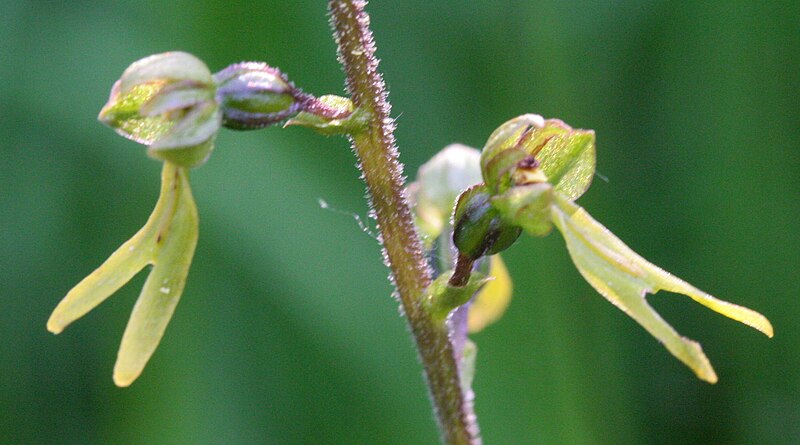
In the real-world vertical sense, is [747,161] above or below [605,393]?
above

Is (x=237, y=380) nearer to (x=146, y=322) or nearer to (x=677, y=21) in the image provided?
(x=146, y=322)

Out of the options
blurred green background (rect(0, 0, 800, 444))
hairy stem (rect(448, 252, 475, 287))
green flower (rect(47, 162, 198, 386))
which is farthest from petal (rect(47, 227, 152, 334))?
blurred green background (rect(0, 0, 800, 444))

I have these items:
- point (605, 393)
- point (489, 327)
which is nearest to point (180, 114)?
point (489, 327)

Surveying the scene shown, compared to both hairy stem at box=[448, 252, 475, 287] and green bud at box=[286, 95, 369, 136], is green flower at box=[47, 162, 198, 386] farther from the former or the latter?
hairy stem at box=[448, 252, 475, 287]

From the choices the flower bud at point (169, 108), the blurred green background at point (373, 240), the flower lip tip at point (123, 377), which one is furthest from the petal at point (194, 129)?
the blurred green background at point (373, 240)

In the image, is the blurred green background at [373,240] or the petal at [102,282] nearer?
the petal at [102,282]

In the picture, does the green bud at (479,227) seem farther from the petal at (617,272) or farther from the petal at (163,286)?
the petal at (163,286)

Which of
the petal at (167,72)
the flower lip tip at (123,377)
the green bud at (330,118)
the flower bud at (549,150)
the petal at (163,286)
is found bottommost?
the flower lip tip at (123,377)
